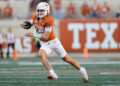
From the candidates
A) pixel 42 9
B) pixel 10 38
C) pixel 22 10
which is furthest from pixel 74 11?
pixel 42 9

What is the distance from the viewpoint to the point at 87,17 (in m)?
19.1

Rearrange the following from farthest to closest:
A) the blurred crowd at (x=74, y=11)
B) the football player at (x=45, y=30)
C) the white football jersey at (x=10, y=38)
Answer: the blurred crowd at (x=74, y=11)
the white football jersey at (x=10, y=38)
the football player at (x=45, y=30)

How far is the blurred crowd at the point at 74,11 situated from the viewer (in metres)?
18.8

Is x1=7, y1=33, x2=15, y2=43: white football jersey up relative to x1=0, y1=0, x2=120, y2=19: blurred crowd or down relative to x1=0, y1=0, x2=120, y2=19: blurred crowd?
down

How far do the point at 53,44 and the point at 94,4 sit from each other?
11.4 m

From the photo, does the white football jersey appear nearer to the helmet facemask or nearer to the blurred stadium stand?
the blurred stadium stand

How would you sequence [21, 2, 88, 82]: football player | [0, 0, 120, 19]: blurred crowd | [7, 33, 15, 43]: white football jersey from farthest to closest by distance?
[0, 0, 120, 19]: blurred crowd → [7, 33, 15, 43]: white football jersey → [21, 2, 88, 82]: football player

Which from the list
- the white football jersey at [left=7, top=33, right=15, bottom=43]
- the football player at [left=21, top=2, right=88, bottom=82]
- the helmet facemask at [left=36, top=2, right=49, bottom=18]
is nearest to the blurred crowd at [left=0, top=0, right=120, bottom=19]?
the white football jersey at [left=7, top=33, right=15, bottom=43]

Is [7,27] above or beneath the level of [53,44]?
beneath

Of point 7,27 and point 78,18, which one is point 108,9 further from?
point 7,27

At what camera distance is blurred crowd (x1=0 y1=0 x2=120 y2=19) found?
1881 cm

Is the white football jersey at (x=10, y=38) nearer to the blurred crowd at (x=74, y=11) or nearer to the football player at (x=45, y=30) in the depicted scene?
the blurred crowd at (x=74, y=11)

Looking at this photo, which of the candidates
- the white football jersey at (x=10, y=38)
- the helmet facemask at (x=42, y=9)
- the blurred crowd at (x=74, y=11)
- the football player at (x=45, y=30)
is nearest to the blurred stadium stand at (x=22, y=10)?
the blurred crowd at (x=74, y=11)

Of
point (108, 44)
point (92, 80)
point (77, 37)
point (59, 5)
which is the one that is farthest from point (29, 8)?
point (92, 80)
